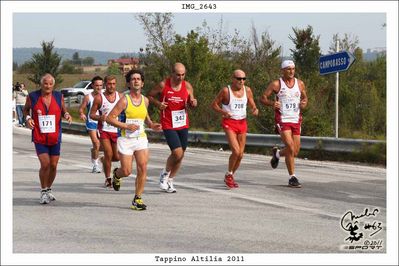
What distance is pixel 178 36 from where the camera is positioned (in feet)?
97.5

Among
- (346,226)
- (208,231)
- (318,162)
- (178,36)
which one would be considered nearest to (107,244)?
(208,231)

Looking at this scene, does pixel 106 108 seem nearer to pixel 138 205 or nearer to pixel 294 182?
pixel 138 205

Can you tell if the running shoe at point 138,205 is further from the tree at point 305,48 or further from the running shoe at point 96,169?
the tree at point 305,48

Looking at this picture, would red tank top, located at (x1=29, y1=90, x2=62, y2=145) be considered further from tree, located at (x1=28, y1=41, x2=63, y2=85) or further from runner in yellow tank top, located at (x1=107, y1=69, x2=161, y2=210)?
tree, located at (x1=28, y1=41, x2=63, y2=85)

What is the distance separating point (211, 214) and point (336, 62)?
8881 mm

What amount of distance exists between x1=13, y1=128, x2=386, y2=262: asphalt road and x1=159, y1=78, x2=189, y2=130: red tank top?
1.06 metres

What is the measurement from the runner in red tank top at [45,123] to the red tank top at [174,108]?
159 centimetres

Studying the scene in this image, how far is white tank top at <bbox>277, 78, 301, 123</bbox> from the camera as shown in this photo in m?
11.9

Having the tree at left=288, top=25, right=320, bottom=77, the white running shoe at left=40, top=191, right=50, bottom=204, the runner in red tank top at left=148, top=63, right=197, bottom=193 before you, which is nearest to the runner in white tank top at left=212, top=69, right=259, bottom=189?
the runner in red tank top at left=148, top=63, right=197, bottom=193

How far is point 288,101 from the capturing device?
1193 cm

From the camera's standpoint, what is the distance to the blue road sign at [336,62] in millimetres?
16719

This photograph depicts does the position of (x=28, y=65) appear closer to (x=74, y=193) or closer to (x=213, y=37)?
(x=213, y=37)

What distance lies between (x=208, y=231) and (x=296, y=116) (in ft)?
14.4

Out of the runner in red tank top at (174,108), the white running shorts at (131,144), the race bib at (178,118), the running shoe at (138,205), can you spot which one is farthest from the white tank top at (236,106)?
the running shoe at (138,205)
